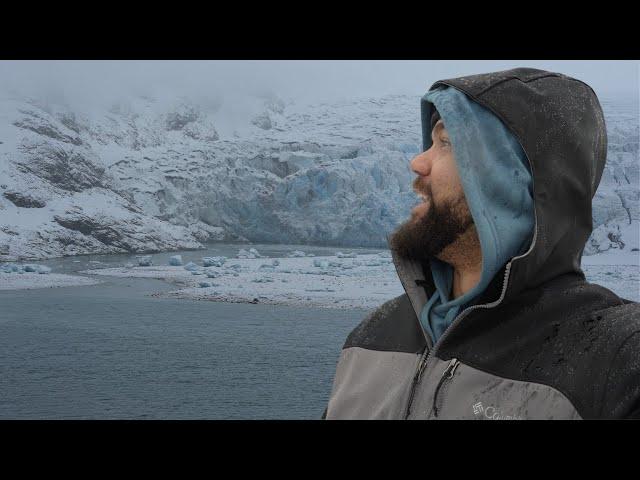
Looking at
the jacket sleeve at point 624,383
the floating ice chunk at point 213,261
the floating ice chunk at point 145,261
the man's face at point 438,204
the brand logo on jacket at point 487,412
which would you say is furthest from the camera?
the floating ice chunk at point 145,261

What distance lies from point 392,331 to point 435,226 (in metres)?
0.14

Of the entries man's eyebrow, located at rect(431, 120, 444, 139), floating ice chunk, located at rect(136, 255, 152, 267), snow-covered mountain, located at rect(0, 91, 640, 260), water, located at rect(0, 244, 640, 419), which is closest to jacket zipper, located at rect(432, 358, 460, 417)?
man's eyebrow, located at rect(431, 120, 444, 139)

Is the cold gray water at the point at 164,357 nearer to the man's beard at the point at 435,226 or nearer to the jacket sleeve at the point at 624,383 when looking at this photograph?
the man's beard at the point at 435,226

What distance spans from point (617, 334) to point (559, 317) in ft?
0.27

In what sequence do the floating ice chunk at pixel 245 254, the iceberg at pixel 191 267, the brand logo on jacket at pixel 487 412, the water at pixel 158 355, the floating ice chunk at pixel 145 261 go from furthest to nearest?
the water at pixel 158 355, the floating ice chunk at pixel 145 261, the iceberg at pixel 191 267, the floating ice chunk at pixel 245 254, the brand logo on jacket at pixel 487 412

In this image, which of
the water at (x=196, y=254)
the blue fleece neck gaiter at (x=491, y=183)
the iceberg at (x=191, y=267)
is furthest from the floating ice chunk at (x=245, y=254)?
the blue fleece neck gaiter at (x=491, y=183)

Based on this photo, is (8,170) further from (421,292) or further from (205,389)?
(421,292)

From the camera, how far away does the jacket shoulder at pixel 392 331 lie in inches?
32.7

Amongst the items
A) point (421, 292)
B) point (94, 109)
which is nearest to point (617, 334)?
point (421, 292)

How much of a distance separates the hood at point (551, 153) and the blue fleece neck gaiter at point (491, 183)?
17 mm

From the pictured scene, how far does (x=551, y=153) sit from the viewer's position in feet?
2.38

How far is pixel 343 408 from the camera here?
849 millimetres

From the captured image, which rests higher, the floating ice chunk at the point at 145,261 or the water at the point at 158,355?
the floating ice chunk at the point at 145,261

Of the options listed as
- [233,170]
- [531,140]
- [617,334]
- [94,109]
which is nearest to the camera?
[617,334]
